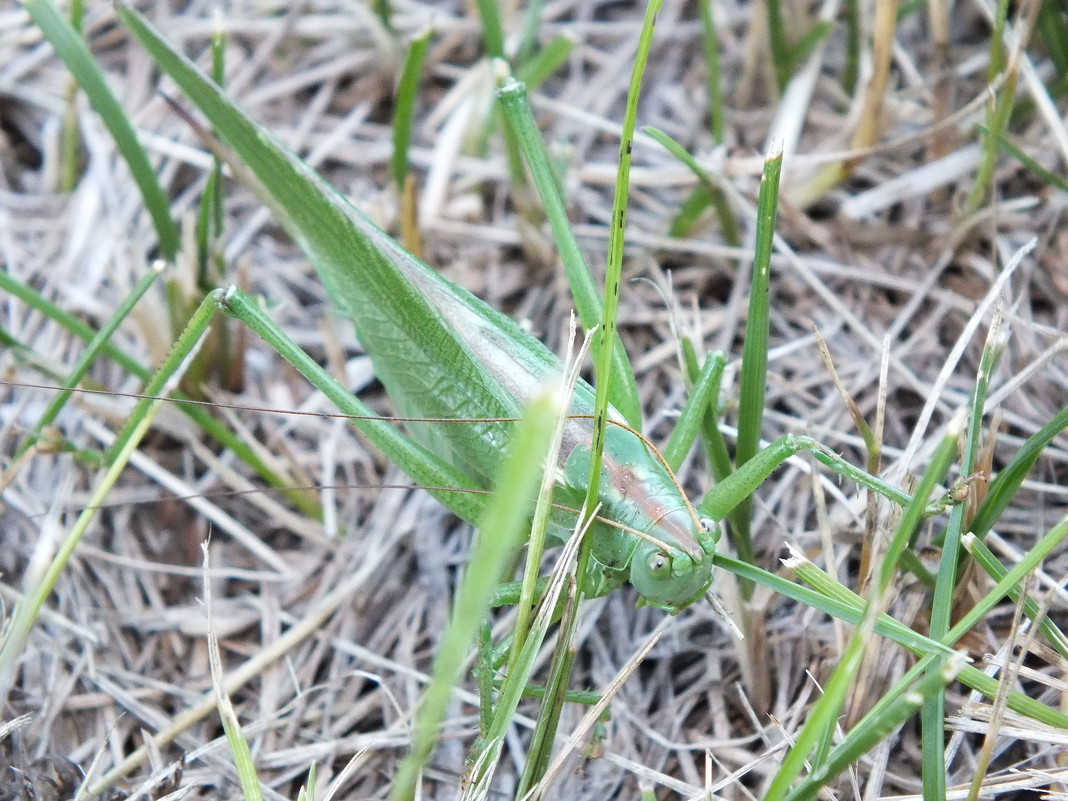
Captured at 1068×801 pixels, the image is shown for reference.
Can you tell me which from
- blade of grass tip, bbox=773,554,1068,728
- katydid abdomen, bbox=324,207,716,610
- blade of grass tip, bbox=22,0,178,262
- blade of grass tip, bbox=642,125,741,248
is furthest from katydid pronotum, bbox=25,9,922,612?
blade of grass tip, bbox=642,125,741,248

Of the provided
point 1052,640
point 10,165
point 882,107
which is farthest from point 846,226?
point 10,165

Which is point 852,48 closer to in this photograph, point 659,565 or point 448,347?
point 448,347

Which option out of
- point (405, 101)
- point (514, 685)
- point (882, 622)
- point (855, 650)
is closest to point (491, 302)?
point (405, 101)

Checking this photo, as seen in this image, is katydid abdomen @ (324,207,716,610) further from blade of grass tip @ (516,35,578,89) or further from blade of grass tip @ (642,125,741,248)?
blade of grass tip @ (516,35,578,89)

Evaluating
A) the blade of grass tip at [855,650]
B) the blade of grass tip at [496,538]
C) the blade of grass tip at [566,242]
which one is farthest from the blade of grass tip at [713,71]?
the blade of grass tip at [496,538]

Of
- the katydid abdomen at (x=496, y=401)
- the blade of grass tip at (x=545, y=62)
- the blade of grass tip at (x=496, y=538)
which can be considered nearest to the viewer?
the blade of grass tip at (x=496, y=538)

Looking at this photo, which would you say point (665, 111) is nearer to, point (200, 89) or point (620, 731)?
point (200, 89)

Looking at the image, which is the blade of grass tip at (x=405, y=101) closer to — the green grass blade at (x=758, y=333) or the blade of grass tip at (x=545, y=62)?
the blade of grass tip at (x=545, y=62)
